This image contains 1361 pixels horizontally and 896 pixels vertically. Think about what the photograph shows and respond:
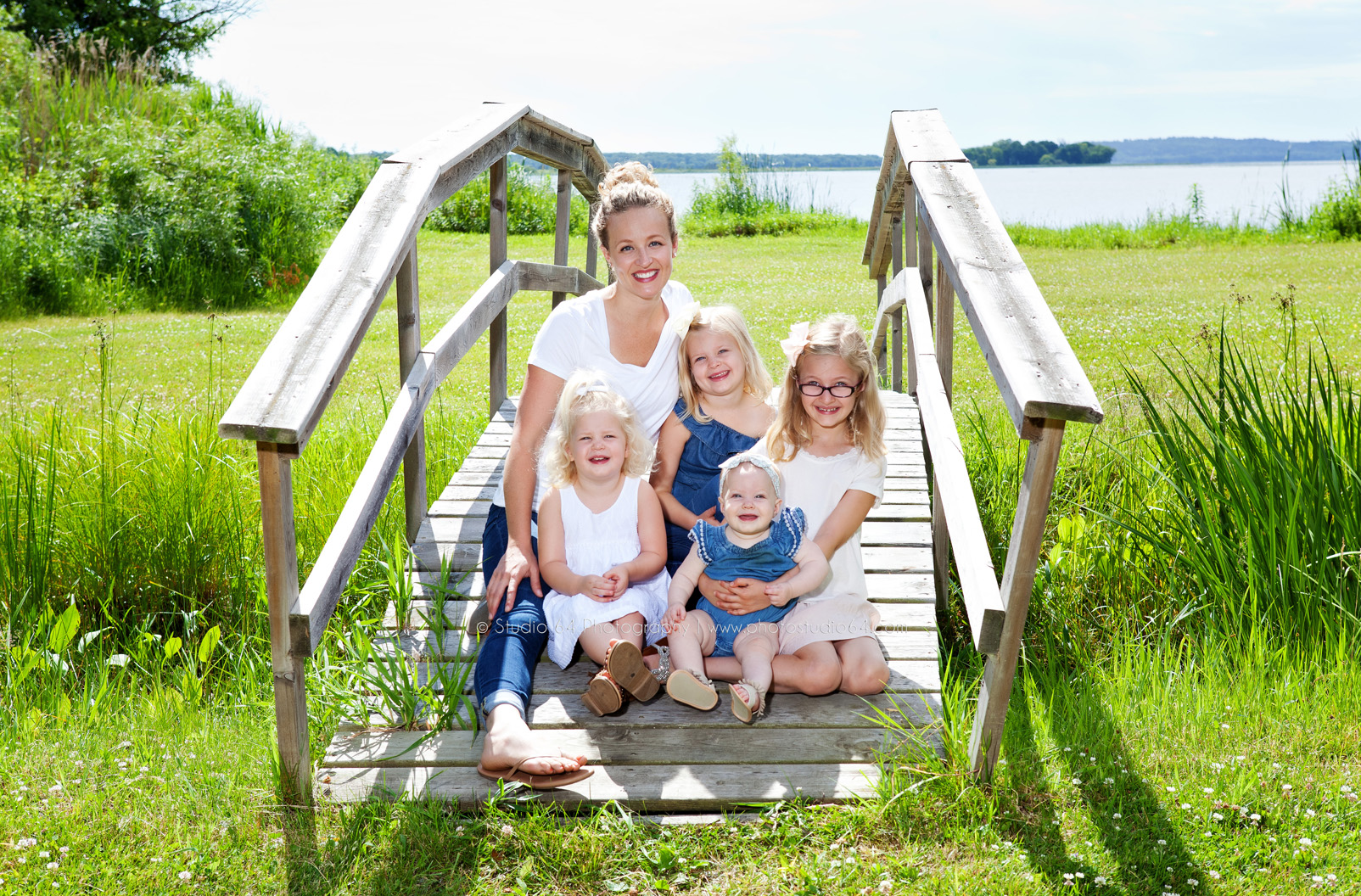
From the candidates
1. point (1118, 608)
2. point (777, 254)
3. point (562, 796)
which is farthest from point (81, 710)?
point (777, 254)

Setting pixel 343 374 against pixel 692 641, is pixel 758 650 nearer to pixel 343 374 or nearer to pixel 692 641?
pixel 692 641

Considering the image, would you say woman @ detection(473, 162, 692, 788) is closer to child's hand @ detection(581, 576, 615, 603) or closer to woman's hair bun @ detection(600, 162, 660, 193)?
woman's hair bun @ detection(600, 162, 660, 193)

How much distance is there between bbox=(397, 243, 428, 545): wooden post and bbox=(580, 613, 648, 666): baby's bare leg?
34.7 inches

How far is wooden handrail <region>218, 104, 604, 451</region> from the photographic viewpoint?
201 cm

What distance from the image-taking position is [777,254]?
14859 mm

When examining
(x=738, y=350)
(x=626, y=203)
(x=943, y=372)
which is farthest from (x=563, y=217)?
(x=738, y=350)

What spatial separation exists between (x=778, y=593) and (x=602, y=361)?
99 centimetres

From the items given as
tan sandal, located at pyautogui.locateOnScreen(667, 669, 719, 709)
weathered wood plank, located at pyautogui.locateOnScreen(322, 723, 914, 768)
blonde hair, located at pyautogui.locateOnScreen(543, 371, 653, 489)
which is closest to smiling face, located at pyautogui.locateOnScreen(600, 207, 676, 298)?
blonde hair, located at pyautogui.locateOnScreen(543, 371, 653, 489)

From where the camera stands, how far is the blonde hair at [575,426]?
2961mm

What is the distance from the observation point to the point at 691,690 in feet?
8.43

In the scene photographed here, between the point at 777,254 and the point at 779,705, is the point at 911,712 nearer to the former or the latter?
the point at 779,705

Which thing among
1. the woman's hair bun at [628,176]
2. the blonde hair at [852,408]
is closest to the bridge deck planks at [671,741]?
the blonde hair at [852,408]

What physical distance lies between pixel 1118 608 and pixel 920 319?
1240 mm

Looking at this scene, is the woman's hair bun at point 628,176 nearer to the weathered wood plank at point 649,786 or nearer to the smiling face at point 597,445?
the smiling face at point 597,445
